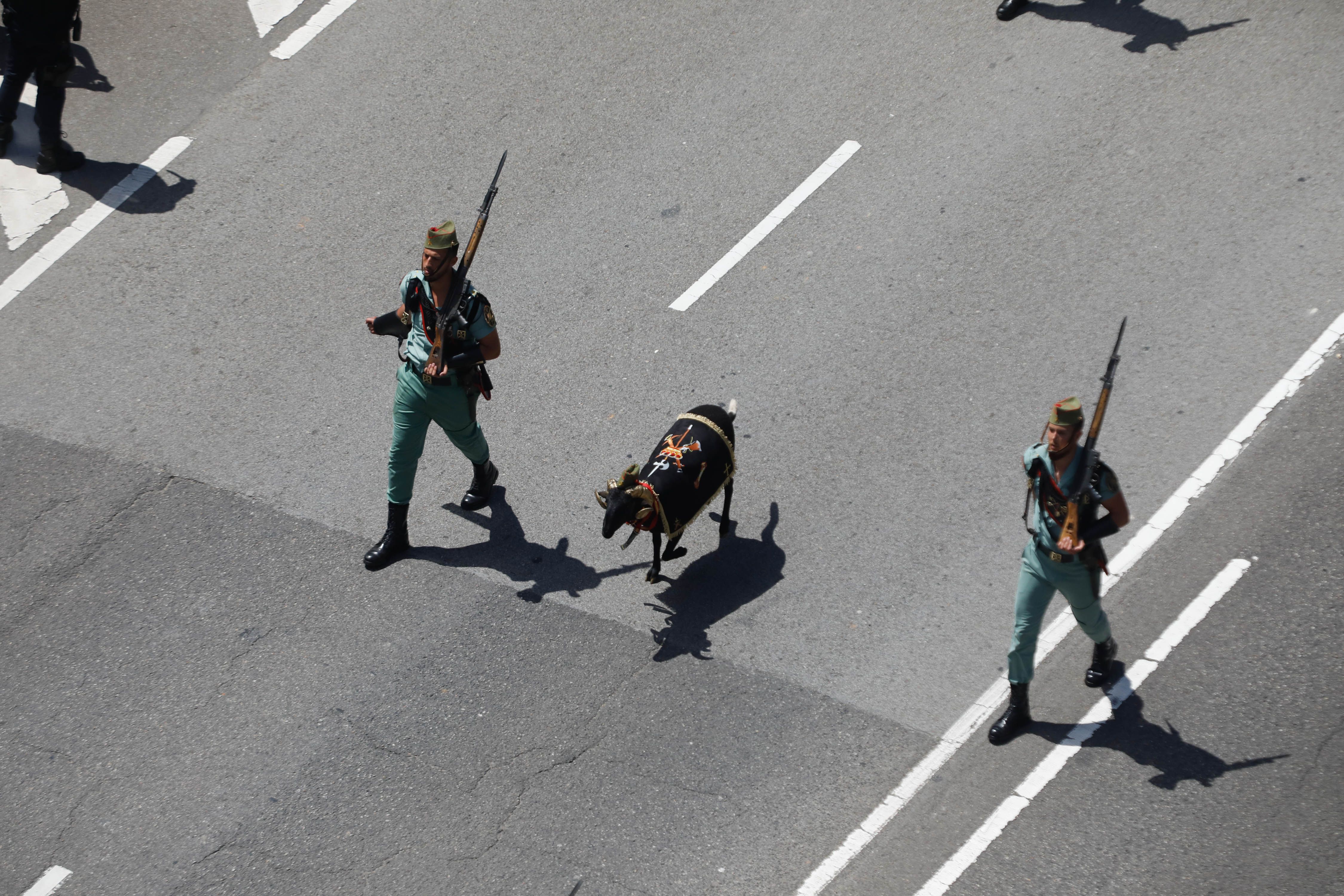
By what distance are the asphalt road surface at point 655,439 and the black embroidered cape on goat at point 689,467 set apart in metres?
0.65

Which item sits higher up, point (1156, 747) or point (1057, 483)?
point (1057, 483)

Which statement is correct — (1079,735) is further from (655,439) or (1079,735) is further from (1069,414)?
(655,439)

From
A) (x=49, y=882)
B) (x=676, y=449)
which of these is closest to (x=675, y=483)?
(x=676, y=449)

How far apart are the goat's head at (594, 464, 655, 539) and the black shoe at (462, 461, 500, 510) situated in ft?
4.01

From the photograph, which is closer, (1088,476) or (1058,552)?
(1088,476)

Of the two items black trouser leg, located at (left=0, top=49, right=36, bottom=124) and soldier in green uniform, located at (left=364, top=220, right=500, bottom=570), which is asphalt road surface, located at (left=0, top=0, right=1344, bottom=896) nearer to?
soldier in green uniform, located at (left=364, top=220, right=500, bottom=570)

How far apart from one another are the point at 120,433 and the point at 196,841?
11.3 feet

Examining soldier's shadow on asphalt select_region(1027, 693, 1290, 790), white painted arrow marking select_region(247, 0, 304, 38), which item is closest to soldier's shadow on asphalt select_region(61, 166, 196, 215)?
white painted arrow marking select_region(247, 0, 304, 38)

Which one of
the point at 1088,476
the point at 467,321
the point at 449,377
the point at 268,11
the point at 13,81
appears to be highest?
the point at 13,81

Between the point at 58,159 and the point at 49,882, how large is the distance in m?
6.63

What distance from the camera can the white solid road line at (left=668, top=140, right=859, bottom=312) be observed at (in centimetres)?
939

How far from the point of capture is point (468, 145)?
10633 mm

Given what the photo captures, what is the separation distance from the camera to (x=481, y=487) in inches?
326

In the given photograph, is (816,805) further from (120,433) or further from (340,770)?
(120,433)
